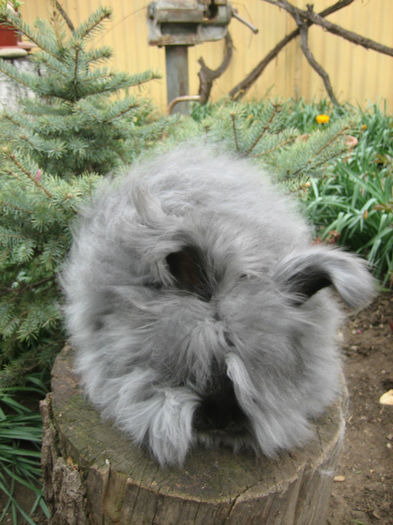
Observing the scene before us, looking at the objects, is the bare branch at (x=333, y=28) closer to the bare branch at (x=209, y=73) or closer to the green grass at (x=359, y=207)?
the bare branch at (x=209, y=73)

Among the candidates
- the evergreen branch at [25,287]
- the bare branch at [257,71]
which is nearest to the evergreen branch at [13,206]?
the evergreen branch at [25,287]

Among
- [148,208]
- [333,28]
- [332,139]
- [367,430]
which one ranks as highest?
[333,28]

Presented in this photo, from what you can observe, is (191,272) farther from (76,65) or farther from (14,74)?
(14,74)

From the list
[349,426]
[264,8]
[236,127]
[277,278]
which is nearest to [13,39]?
[236,127]

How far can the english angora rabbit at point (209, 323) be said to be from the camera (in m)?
1.51

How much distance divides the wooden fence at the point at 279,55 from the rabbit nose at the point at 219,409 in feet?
23.7

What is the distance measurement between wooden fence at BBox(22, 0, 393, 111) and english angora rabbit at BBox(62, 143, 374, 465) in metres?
6.75

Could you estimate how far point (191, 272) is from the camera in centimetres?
162

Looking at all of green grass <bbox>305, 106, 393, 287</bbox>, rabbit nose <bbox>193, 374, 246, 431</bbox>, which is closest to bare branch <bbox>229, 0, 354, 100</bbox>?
green grass <bbox>305, 106, 393, 287</bbox>

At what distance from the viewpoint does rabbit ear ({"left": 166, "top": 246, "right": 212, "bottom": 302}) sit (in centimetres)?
158

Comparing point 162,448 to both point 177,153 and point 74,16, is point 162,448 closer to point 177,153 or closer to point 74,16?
point 177,153

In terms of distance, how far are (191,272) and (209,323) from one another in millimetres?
200

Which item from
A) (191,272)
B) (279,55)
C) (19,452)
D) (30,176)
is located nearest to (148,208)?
(191,272)

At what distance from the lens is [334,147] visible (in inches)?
112
